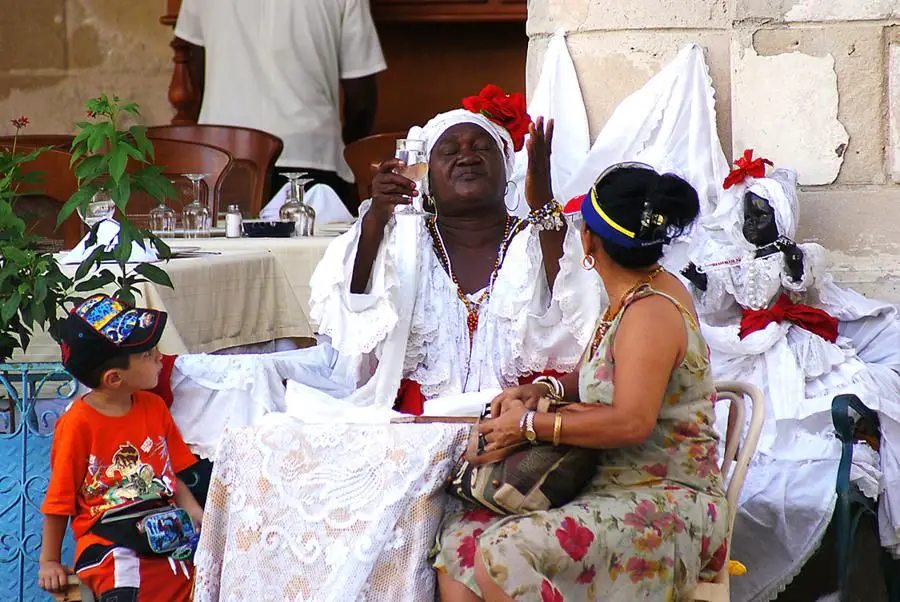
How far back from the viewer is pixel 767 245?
4.19m

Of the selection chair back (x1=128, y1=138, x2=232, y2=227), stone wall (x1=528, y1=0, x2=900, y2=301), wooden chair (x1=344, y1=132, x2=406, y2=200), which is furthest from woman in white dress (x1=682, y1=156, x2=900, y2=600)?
wooden chair (x1=344, y1=132, x2=406, y2=200)

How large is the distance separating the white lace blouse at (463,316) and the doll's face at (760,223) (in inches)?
30.9

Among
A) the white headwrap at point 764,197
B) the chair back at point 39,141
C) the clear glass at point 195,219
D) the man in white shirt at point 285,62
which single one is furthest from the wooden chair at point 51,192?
the white headwrap at point 764,197

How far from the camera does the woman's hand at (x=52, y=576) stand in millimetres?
3254

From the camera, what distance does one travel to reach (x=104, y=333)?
10.8ft

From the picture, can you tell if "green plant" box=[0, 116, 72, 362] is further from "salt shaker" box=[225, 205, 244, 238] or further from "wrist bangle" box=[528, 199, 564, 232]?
"salt shaker" box=[225, 205, 244, 238]

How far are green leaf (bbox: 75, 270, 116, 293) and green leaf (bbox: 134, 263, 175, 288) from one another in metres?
0.07

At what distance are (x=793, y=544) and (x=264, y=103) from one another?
458cm

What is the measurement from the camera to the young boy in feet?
10.6

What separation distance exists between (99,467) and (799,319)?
81.1 inches

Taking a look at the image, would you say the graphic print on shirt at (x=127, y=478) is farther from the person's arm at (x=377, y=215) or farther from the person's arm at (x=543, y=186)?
the person's arm at (x=543, y=186)

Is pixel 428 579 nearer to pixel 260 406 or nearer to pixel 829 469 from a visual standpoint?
pixel 260 406

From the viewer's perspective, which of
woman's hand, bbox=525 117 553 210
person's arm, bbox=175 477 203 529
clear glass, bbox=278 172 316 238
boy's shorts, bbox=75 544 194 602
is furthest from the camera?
clear glass, bbox=278 172 316 238

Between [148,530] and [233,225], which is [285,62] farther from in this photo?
[148,530]
